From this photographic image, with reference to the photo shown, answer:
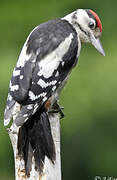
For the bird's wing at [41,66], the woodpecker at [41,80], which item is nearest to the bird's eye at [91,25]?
the woodpecker at [41,80]

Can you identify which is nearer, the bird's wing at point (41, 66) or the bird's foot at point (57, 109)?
the bird's wing at point (41, 66)

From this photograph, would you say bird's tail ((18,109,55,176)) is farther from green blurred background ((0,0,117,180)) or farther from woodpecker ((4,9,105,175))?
green blurred background ((0,0,117,180))

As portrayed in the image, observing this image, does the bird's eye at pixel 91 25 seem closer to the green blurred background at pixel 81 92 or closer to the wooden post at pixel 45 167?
the wooden post at pixel 45 167

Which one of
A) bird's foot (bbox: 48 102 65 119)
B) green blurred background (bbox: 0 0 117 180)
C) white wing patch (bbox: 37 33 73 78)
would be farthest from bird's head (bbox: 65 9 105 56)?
green blurred background (bbox: 0 0 117 180)

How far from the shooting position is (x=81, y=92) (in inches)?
331

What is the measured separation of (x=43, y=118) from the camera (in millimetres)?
5395

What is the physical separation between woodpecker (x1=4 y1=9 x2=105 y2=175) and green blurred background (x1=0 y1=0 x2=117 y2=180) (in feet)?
7.75

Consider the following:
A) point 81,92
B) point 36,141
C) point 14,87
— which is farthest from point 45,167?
point 81,92

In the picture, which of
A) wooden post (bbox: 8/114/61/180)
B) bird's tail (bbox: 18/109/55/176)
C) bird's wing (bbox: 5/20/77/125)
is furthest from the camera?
bird's wing (bbox: 5/20/77/125)

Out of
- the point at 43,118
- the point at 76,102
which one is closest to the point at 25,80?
the point at 43,118

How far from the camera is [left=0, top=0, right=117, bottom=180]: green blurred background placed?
846 centimetres

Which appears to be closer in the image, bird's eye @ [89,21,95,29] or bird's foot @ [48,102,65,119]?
bird's foot @ [48,102,65,119]

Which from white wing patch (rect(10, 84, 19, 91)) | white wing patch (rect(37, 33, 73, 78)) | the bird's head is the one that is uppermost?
the bird's head

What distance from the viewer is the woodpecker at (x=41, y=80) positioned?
5.28 metres
